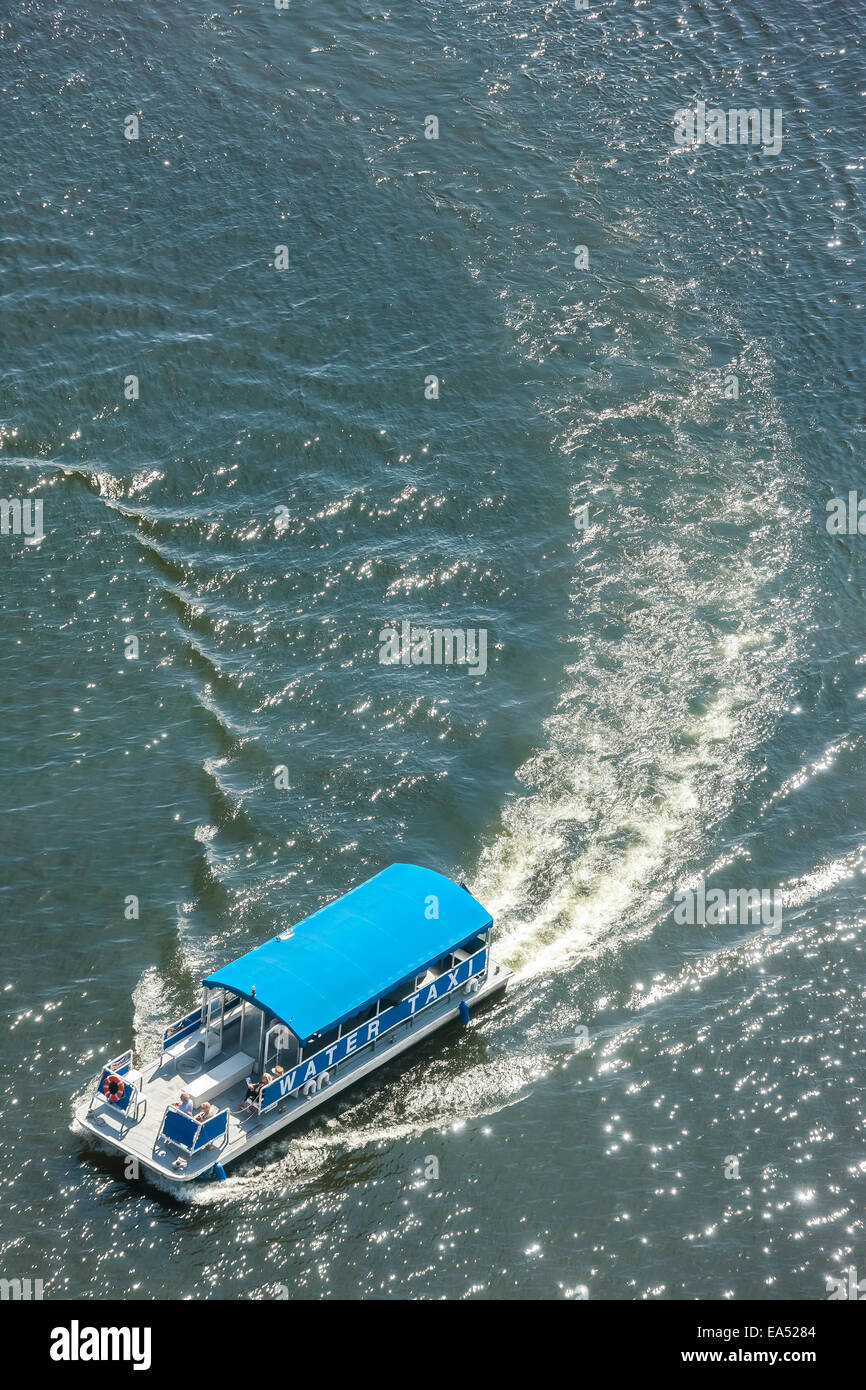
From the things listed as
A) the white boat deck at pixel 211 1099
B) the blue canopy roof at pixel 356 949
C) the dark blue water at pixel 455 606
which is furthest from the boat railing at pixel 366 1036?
the dark blue water at pixel 455 606

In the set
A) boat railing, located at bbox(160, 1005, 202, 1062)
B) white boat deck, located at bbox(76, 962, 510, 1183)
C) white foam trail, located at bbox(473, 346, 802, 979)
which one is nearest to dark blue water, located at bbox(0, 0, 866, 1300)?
white foam trail, located at bbox(473, 346, 802, 979)

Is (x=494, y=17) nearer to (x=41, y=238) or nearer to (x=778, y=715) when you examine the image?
(x=41, y=238)

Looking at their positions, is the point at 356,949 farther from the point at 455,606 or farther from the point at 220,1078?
the point at 455,606

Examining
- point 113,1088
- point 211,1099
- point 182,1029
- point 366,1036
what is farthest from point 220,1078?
point 366,1036

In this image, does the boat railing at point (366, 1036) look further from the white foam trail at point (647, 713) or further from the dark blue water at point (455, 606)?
the white foam trail at point (647, 713)

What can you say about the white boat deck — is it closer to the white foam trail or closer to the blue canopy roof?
the blue canopy roof

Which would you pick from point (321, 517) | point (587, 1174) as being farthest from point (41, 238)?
point (587, 1174)
